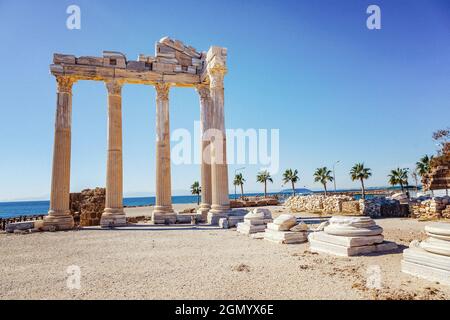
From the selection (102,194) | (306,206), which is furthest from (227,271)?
(306,206)

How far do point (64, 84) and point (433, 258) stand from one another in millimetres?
22374

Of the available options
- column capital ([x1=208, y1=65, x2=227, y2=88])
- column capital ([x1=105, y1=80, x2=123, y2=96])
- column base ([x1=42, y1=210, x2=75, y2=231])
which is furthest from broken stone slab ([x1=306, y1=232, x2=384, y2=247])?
column capital ([x1=105, y1=80, x2=123, y2=96])

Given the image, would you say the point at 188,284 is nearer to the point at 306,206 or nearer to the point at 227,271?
the point at 227,271

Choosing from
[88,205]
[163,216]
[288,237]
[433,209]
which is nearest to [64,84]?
[88,205]

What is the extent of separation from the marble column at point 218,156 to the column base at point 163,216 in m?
2.85

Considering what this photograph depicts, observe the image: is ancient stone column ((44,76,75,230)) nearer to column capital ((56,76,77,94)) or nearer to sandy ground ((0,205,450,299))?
column capital ((56,76,77,94))

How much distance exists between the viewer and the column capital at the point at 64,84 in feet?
67.4

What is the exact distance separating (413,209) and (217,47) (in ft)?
65.1

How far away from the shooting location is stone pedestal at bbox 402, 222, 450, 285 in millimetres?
6156

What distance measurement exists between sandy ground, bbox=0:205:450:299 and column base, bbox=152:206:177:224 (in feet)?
29.2

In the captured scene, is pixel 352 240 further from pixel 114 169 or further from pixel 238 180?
pixel 238 180

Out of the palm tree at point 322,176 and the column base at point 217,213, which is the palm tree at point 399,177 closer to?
the palm tree at point 322,176

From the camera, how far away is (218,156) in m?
19.7
